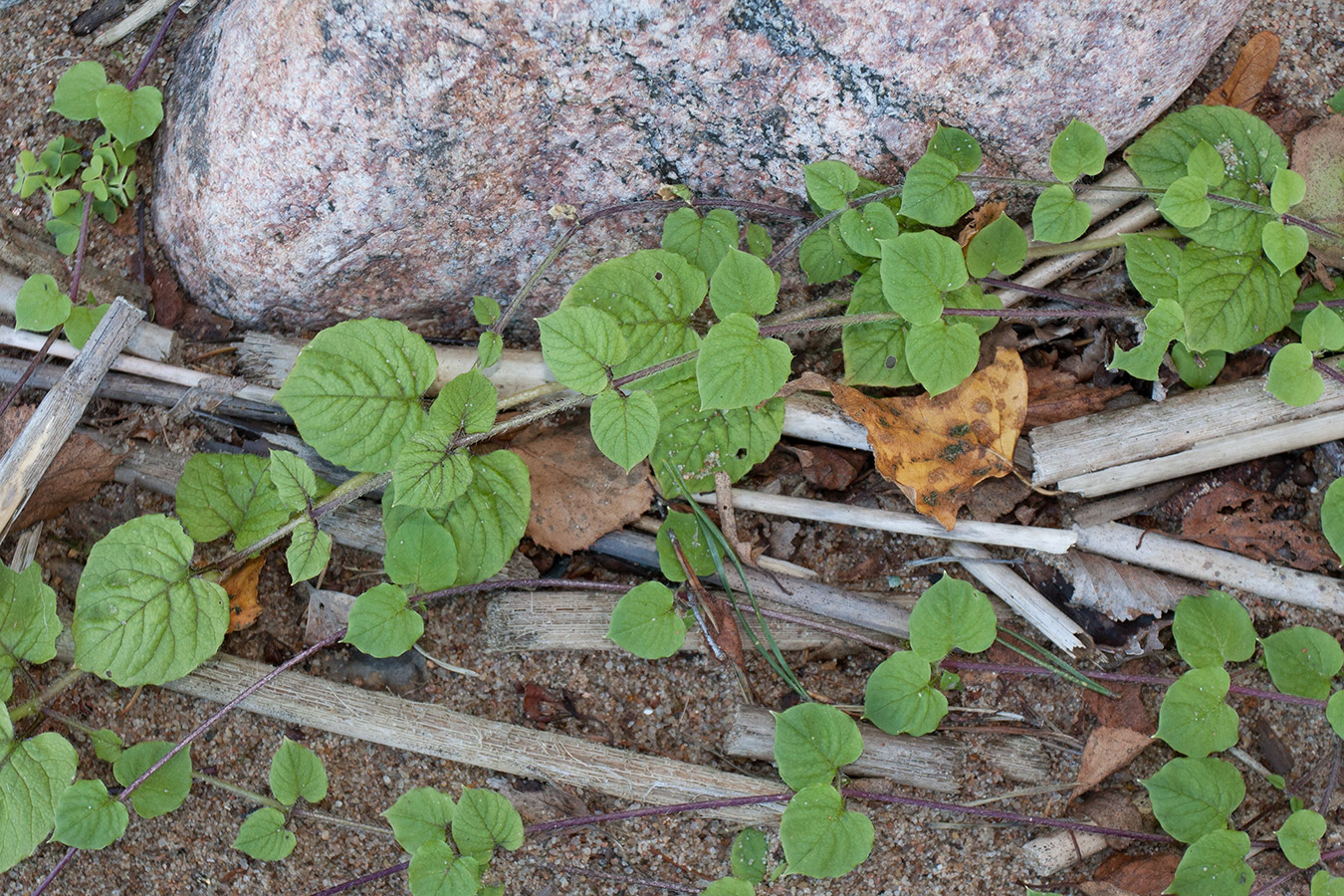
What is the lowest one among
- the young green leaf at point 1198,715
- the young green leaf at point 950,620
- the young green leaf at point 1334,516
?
the young green leaf at point 1198,715

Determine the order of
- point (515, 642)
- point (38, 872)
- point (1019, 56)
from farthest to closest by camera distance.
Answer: point (515, 642), point (38, 872), point (1019, 56)

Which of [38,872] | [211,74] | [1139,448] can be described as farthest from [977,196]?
[38,872]

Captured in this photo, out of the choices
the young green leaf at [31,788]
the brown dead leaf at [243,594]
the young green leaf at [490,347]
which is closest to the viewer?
the young green leaf at [31,788]

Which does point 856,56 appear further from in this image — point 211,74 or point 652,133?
point 211,74

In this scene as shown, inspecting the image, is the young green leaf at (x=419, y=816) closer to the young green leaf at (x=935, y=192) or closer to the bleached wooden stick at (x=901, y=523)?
the bleached wooden stick at (x=901, y=523)

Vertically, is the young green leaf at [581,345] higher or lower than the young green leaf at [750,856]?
higher

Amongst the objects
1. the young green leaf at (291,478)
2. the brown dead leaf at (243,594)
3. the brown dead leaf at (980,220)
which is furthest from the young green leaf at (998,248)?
the brown dead leaf at (243,594)

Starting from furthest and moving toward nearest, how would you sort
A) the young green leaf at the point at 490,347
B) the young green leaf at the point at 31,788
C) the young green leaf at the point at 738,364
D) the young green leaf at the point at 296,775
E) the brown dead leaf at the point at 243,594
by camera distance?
the brown dead leaf at the point at 243,594, the young green leaf at the point at 490,347, the young green leaf at the point at 296,775, the young green leaf at the point at 31,788, the young green leaf at the point at 738,364
